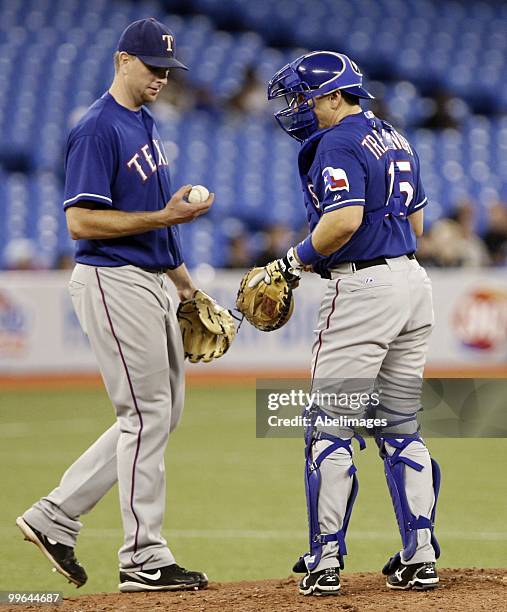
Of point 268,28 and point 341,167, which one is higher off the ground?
point 268,28

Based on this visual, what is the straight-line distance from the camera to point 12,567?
5.83m

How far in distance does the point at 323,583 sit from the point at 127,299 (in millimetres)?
1444

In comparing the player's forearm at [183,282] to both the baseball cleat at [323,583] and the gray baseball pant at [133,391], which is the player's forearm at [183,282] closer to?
the gray baseball pant at [133,391]

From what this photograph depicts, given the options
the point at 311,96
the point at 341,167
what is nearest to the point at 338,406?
the point at 341,167

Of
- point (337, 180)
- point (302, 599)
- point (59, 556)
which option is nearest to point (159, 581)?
point (59, 556)

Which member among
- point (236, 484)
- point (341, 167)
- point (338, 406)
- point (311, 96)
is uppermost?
point (311, 96)

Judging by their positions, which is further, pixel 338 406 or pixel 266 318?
pixel 266 318

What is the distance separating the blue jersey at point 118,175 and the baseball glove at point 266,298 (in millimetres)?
376

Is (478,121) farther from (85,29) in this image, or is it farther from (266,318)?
(266,318)

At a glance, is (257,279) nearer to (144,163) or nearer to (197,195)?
(197,195)

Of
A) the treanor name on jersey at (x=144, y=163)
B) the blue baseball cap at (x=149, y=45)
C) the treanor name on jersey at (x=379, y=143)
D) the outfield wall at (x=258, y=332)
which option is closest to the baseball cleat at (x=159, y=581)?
the treanor name on jersey at (x=144, y=163)

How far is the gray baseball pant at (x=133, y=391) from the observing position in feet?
16.2

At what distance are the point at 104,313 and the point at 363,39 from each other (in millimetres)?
16449

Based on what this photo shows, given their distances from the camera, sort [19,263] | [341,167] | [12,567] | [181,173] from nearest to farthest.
Answer: [341,167] → [12,567] → [19,263] → [181,173]
